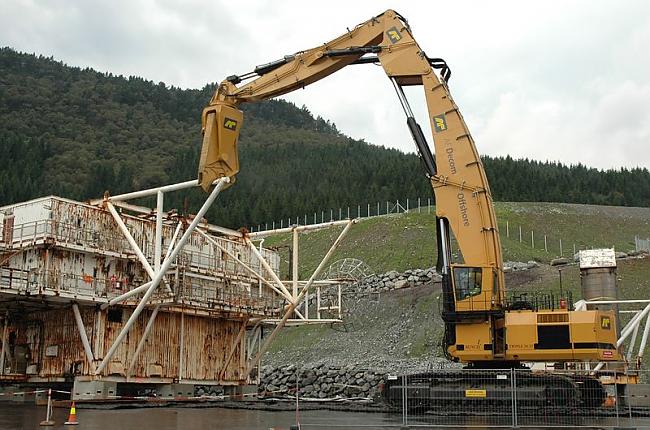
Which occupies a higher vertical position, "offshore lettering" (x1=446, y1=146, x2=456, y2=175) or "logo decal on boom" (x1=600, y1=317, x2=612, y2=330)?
"offshore lettering" (x1=446, y1=146, x2=456, y2=175)

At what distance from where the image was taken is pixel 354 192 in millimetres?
128750

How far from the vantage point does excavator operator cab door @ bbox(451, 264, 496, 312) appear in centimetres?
2266

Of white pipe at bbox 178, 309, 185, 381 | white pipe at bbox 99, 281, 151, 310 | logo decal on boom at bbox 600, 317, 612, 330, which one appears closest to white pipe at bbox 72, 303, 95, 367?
white pipe at bbox 99, 281, 151, 310

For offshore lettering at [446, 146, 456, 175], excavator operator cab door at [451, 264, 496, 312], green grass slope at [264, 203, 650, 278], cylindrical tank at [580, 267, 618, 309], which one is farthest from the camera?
green grass slope at [264, 203, 650, 278]

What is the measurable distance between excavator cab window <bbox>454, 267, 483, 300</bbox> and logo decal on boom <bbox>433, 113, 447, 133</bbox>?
15.8 ft

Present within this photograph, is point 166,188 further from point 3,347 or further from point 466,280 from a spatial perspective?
point 466,280

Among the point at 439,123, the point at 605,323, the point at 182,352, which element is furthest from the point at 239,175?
the point at 605,323

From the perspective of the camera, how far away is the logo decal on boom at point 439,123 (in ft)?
80.5

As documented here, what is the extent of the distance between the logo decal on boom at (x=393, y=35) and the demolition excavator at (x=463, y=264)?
35 millimetres

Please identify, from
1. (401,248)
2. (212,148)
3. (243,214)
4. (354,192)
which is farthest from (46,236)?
(354,192)

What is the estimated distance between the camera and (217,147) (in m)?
28.8

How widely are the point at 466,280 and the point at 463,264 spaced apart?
52 cm

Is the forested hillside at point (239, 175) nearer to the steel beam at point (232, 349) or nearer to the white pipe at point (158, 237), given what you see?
the steel beam at point (232, 349)

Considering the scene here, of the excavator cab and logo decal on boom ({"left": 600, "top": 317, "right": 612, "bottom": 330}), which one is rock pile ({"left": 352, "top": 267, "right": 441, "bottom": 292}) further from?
logo decal on boom ({"left": 600, "top": 317, "right": 612, "bottom": 330})
